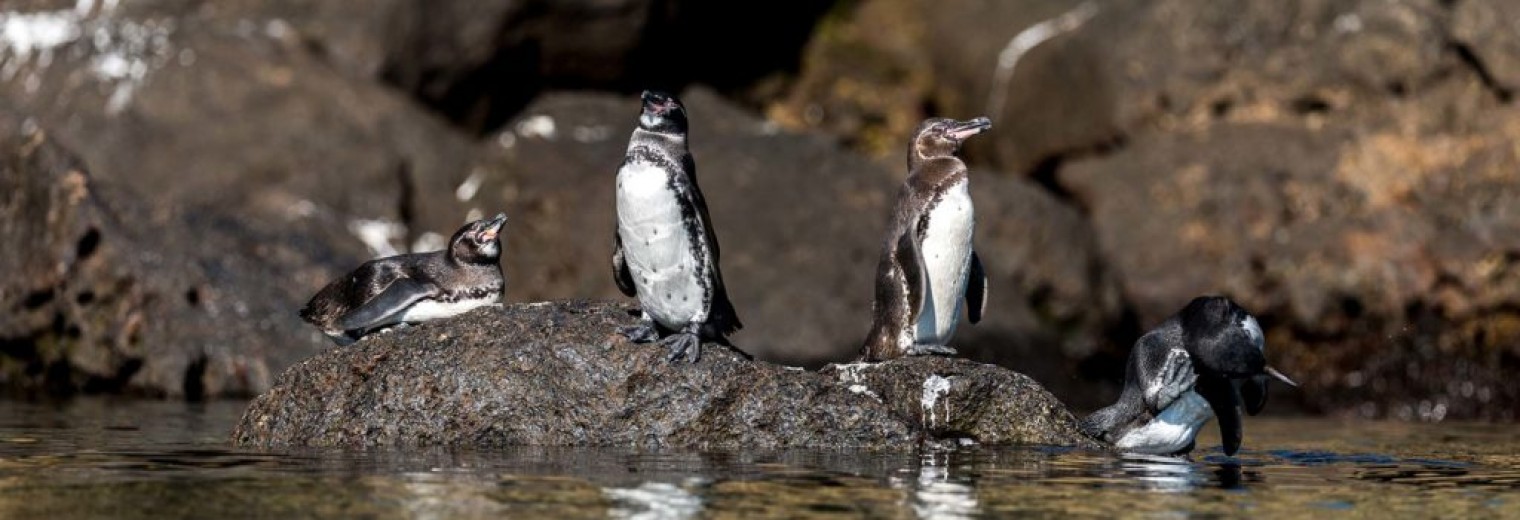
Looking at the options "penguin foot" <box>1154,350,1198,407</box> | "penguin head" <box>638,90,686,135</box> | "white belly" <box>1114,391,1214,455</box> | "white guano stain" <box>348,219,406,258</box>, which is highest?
Result: "white guano stain" <box>348,219,406,258</box>

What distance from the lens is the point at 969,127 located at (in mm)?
12266

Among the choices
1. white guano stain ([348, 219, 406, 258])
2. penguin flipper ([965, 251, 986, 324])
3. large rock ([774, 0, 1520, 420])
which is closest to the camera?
penguin flipper ([965, 251, 986, 324])

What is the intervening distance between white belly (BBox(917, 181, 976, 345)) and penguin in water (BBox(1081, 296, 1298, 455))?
40.7 inches

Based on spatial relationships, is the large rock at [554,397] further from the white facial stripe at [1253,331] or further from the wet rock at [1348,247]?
the wet rock at [1348,247]

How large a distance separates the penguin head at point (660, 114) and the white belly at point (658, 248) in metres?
0.24

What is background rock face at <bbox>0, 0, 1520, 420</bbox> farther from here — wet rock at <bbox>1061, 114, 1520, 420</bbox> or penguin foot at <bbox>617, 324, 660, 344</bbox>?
penguin foot at <bbox>617, 324, 660, 344</bbox>

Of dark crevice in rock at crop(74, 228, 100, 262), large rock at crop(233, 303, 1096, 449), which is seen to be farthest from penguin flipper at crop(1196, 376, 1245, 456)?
dark crevice in rock at crop(74, 228, 100, 262)

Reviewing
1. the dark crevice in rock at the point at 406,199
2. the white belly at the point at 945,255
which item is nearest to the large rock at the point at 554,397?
the white belly at the point at 945,255

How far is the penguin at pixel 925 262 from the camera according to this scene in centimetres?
1202

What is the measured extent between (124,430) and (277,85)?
335 inches

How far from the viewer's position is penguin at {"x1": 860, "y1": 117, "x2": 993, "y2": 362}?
473 inches

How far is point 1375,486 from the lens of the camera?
9.49 metres

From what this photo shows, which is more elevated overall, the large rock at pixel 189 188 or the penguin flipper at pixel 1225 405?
the large rock at pixel 189 188

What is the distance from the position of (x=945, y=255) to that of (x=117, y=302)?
24.6 feet
